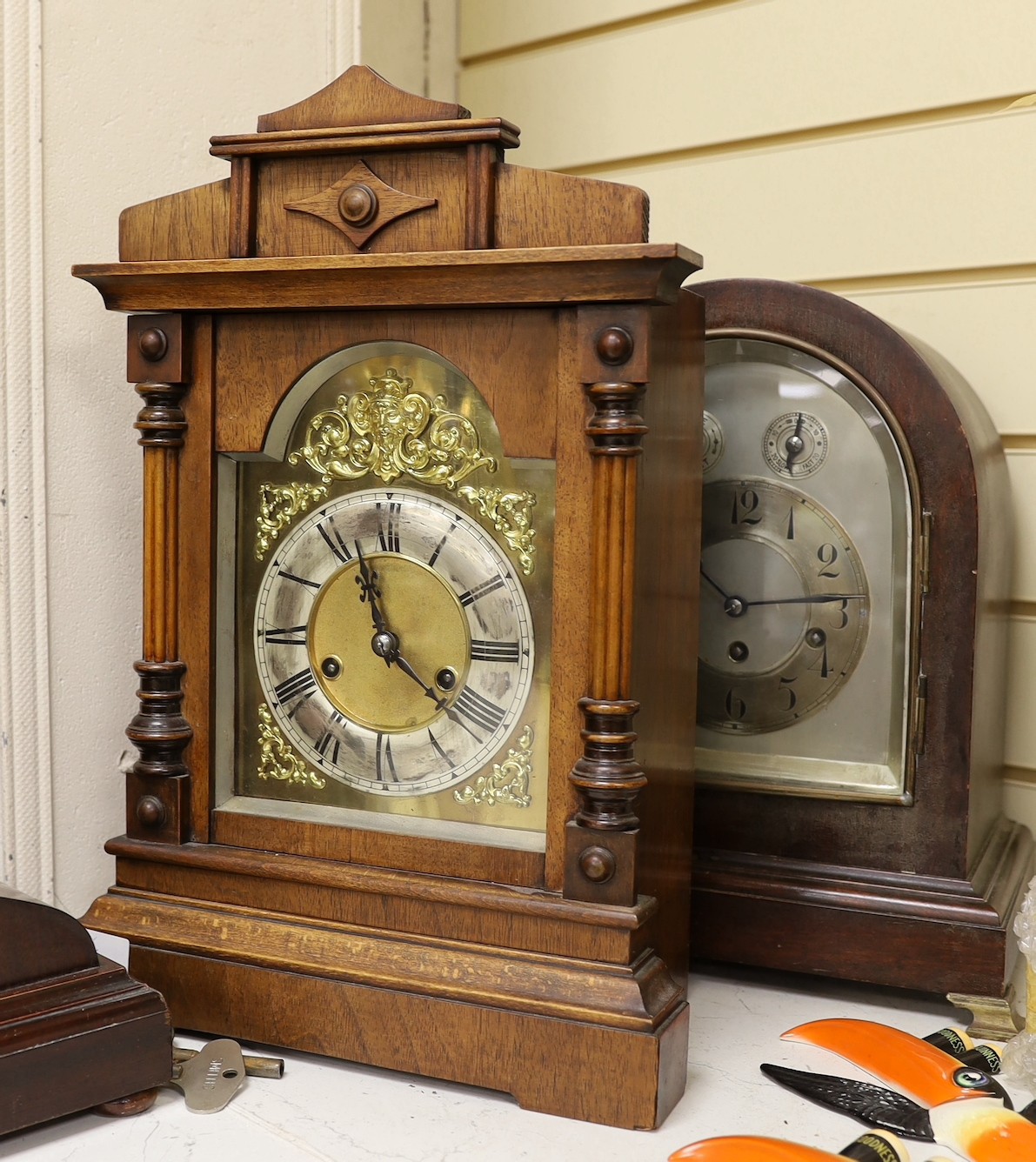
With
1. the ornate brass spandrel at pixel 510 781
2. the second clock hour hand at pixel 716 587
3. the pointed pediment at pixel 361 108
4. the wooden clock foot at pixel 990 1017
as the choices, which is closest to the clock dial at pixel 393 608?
the ornate brass spandrel at pixel 510 781

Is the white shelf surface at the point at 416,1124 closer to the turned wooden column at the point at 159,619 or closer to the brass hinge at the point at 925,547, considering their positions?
the turned wooden column at the point at 159,619

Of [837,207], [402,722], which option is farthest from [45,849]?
[837,207]

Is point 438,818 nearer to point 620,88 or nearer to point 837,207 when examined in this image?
point 837,207

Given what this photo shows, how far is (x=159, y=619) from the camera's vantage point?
3.60 ft

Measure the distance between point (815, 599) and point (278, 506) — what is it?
20.1 inches

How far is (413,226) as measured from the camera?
101 centimetres

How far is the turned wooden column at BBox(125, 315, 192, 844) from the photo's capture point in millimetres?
1085

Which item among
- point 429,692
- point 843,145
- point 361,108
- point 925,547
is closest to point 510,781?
point 429,692

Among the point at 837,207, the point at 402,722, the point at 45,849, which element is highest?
the point at 837,207

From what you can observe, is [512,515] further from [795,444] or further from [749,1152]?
[749,1152]

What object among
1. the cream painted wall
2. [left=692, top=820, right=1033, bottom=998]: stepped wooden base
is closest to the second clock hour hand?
[left=692, top=820, right=1033, bottom=998]: stepped wooden base

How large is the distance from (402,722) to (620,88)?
1.03 m

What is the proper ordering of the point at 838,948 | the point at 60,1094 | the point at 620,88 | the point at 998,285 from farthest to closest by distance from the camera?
the point at 620,88
the point at 998,285
the point at 838,948
the point at 60,1094

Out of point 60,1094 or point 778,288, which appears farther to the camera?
point 778,288
